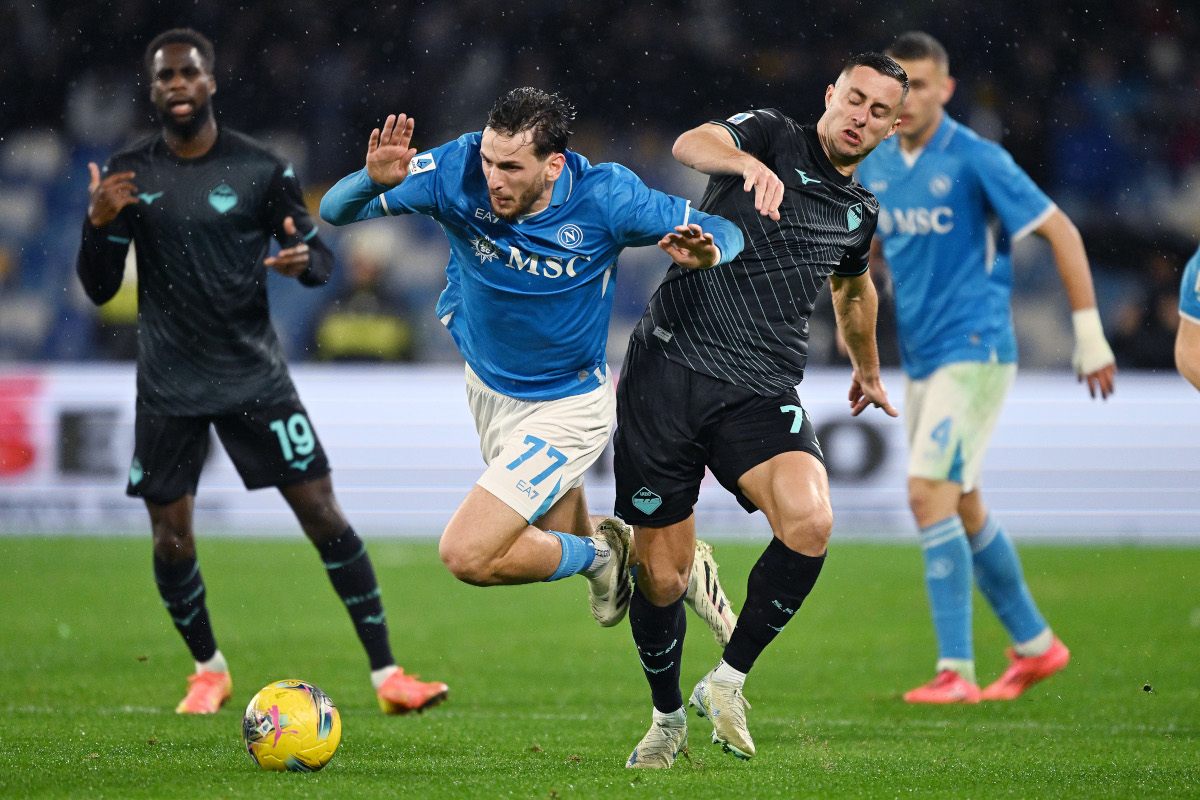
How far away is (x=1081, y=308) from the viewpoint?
20.1ft

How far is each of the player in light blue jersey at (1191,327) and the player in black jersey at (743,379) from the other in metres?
1.28

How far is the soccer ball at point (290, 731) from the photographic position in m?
4.32

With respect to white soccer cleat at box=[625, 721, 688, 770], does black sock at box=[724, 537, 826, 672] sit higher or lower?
higher

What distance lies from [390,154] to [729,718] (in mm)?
2097

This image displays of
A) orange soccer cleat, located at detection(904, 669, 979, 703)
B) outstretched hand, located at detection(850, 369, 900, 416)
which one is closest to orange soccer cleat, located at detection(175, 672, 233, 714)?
outstretched hand, located at detection(850, 369, 900, 416)

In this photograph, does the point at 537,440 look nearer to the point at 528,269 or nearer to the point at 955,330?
the point at 528,269

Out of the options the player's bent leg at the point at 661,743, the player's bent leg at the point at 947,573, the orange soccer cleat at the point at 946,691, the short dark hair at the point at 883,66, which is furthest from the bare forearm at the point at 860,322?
the orange soccer cleat at the point at 946,691

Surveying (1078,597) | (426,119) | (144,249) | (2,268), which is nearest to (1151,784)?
(144,249)

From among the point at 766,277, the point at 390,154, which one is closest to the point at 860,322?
the point at 766,277

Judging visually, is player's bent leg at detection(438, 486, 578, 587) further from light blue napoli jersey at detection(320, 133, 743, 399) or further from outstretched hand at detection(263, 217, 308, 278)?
outstretched hand at detection(263, 217, 308, 278)

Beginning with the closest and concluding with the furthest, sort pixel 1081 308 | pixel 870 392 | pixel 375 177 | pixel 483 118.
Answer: pixel 375 177
pixel 870 392
pixel 1081 308
pixel 483 118

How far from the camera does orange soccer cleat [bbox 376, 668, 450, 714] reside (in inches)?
220

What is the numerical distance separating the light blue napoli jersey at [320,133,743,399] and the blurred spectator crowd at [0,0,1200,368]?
9057 mm

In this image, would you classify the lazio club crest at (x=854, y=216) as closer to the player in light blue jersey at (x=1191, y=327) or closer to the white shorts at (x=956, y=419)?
the player in light blue jersey at (x=1191, y=327)
